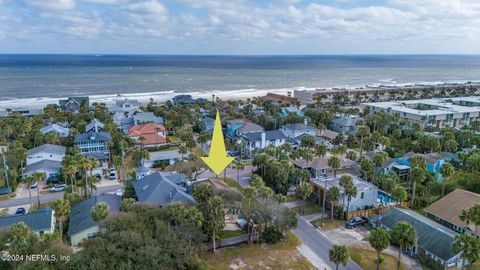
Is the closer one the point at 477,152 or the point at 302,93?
the point at 477,152

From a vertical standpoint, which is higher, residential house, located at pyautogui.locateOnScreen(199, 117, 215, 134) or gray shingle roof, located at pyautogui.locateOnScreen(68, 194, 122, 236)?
residential house, located at pyautogui.locateOnScreen(199, 117, 215, 134)

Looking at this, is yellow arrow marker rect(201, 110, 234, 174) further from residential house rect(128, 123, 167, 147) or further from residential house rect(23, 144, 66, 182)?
residential house rect(23, 144, 66, 182)

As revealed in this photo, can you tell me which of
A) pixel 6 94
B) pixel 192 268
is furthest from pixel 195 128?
pixel 6 94

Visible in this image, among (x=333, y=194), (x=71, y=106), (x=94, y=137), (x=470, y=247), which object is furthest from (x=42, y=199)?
(x=71, y=106)

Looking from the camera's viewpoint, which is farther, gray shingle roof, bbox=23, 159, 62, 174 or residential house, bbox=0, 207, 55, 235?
gray shingle roof, bbox=23, 159, 62, 174

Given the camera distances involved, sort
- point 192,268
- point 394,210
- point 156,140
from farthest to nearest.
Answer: point 156,140
point 394,210
point 192,268

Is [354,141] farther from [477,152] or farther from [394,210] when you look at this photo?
[394,210]

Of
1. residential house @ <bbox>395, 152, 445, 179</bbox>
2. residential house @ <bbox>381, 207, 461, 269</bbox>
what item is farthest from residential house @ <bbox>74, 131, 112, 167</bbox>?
residential house @ <bbox>395, 152, 445, 179</bbox>
